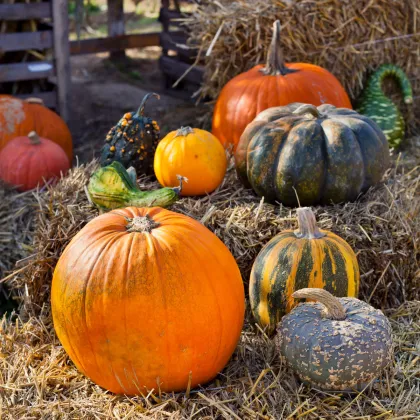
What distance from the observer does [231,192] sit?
3885mm

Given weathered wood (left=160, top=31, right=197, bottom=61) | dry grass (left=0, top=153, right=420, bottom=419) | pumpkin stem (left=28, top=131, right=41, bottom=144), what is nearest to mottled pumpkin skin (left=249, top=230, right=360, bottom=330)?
dry grass (left=0, top=153, right=420, bottom=419)

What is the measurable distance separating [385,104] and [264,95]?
5.31 feet

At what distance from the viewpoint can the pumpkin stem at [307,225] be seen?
305 cm

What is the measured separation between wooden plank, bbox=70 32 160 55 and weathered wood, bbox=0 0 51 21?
273cm

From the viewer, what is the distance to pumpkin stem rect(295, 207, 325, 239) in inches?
120

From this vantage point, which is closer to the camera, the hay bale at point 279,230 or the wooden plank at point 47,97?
the hay bale at point 279,230

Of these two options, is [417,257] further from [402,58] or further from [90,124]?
[90,124]

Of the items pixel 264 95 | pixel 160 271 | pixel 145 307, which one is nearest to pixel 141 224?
pixel 160 271

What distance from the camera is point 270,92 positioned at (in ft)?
14.7

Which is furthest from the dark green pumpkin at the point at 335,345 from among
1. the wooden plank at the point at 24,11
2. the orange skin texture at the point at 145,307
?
the wooden plank at the point at 24,11

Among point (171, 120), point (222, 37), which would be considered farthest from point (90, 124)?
point (222, 37)

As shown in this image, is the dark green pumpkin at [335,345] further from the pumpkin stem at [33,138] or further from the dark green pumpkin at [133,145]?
the pumpkin stem at [33,138]

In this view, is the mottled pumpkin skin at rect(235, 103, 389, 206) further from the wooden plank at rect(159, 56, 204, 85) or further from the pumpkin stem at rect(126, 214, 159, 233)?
the wooden plank at rect(159, 56, 204, 85)

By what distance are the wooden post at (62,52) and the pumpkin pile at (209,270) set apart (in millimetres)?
2334
